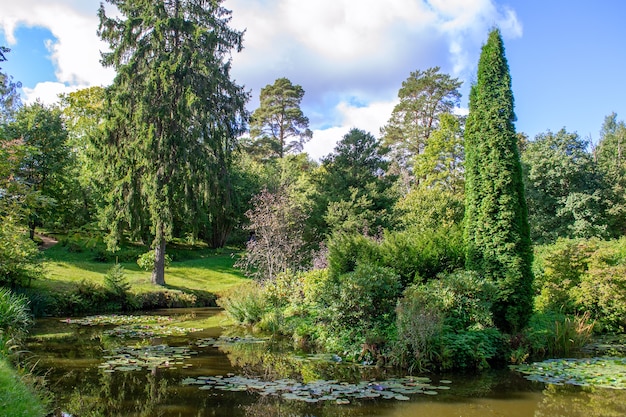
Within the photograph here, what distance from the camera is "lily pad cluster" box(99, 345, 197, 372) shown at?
7.22 meters

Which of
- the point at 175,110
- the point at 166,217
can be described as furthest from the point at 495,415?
the point at 175,110

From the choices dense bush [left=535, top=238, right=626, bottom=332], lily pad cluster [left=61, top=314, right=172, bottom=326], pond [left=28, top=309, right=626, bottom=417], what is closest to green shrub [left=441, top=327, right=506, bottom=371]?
pond [left=28, top=309, right=626, bottom=417]

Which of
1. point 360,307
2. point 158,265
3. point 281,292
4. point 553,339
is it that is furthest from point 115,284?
point 553,339

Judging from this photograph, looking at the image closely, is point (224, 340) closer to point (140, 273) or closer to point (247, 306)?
point (247, 306)

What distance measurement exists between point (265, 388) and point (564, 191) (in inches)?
1063

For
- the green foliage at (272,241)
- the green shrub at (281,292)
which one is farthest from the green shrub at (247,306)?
the green foliage at (272,241)

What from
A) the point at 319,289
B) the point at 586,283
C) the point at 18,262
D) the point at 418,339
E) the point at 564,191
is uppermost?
the point at 564,191

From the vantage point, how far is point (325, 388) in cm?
609

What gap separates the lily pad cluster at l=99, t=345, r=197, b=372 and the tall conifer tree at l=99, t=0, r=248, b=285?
10.4 metres

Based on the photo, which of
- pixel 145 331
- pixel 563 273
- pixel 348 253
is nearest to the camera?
pixel 145 331

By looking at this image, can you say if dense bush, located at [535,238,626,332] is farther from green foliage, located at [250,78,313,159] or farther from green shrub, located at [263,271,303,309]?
green foliage, located at [250,78,313,159]

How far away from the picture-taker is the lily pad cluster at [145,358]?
7.22 meters

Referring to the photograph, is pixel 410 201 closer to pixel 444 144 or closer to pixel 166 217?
pixel 444 144

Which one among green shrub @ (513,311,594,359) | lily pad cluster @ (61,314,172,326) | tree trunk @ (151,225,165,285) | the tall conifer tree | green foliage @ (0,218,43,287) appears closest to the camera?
green shrub @ (513,311,594,359)
